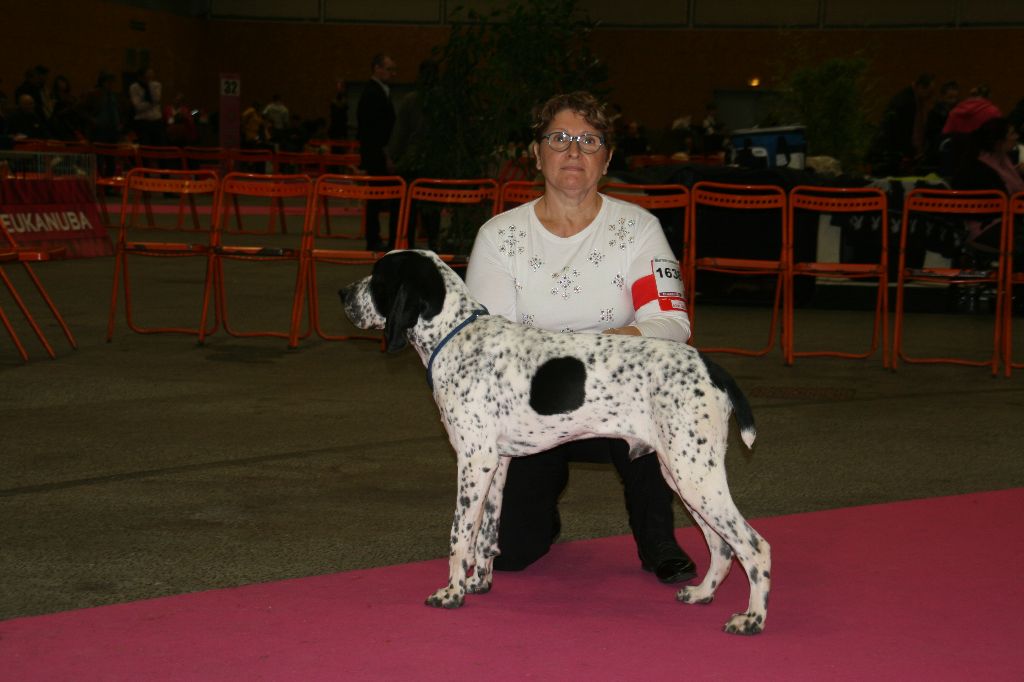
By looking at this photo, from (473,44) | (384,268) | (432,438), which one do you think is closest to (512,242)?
(384,268)

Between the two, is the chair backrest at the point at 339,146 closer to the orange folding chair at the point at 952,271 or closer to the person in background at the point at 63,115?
the person in background at the point at 63,115

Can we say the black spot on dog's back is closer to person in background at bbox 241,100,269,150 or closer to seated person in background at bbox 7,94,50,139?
seated person in background at bbox 7,94,50,139

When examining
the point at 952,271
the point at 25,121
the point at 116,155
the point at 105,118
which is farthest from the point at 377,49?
the point at 952,271

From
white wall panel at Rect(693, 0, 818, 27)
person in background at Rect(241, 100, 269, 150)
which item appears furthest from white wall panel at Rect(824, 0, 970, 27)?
person in background at Rect(241, 100, 269, 150)

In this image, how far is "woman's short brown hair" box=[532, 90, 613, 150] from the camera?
12.9 feet

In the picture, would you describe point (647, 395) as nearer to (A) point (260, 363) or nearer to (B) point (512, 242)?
(B) point (512, 242)

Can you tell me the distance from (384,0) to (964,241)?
23.1 m

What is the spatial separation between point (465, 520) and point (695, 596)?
28.1 inches

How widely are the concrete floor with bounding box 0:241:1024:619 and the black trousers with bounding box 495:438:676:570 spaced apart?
A: 1.04 feet

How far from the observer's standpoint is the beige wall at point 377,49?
86.3 ft

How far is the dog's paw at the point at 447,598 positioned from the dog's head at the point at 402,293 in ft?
2.28

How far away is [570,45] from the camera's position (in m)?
10.1

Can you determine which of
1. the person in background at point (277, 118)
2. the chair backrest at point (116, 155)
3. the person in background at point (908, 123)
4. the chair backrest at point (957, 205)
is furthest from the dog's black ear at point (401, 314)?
the person in background at point (277, 118)

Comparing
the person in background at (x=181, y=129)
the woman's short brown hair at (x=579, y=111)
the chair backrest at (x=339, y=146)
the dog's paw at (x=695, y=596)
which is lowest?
the dog's paw at (x=695, y=596)
